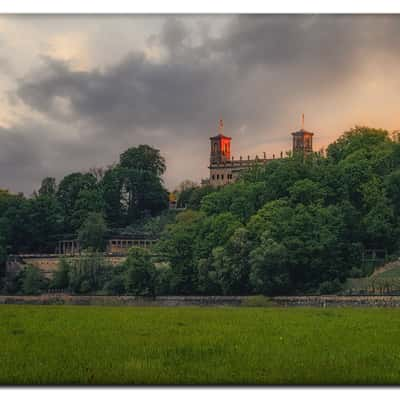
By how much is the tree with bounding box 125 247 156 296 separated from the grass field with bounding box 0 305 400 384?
981 inches

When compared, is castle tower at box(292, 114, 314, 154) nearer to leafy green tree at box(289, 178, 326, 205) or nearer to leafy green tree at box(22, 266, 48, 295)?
leafy green tree at box(289, 178, 326, 205)

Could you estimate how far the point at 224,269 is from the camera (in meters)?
46.5

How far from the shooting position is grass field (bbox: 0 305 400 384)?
46.8 ft

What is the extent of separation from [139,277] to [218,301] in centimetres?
507

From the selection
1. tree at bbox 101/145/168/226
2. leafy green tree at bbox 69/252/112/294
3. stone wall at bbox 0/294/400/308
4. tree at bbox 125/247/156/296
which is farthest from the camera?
tree at bbox 101/145/168/226

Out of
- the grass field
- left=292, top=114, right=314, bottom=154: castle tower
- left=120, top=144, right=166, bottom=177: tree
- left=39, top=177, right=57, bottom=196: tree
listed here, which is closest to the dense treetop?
left=120, top=144, right=166, bottom=177: tree

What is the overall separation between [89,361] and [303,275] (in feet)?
105

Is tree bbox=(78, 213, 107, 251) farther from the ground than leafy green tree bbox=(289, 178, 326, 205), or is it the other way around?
leafy green tree bbox=(289, 178, 326, 205)

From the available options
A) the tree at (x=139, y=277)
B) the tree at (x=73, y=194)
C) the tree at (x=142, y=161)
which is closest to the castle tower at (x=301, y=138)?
the tree at (x=142, y=161)

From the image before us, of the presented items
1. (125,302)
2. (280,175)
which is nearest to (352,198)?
(280,175)

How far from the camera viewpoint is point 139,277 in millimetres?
48688

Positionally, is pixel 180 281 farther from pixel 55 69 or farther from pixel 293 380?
pixel 293 380

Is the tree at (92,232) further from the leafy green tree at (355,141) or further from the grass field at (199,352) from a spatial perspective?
the grass field at (199,352)

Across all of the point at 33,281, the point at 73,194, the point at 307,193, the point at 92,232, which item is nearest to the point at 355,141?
the point at 307,193
